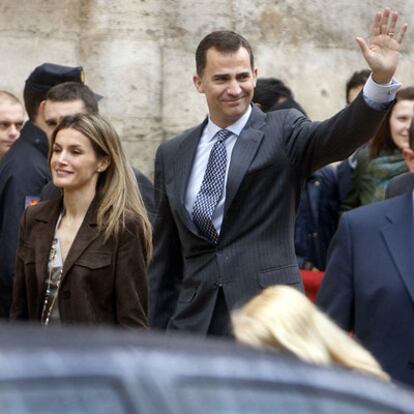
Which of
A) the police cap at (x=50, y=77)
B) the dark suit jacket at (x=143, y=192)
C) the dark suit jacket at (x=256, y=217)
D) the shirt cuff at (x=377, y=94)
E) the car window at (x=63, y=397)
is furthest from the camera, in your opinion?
the police cap at (x=50, y=77)

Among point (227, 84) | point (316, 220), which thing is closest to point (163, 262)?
point (227, 84)

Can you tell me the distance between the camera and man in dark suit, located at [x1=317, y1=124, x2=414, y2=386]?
5.31 meters

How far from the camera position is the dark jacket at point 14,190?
23.7 feet

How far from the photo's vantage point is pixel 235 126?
6480 mm

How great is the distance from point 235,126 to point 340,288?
133cm

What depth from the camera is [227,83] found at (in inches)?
259

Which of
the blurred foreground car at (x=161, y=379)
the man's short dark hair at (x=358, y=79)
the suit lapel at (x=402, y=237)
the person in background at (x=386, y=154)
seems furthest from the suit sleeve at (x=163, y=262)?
the blurred foreground car at (x=161, y=379)

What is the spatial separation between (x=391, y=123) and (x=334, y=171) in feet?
1.70

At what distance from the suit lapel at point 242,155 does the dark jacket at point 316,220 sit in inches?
77.5

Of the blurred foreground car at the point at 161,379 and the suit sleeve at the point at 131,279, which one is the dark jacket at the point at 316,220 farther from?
the blurred foreground car at the point at 161,379

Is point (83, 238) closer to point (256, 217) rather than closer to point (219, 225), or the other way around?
point (219, 225)

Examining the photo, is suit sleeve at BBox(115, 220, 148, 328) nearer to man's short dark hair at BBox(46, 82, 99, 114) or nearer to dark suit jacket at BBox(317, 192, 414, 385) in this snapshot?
dark suit jacket at BBox(317, 192, 414, 385)

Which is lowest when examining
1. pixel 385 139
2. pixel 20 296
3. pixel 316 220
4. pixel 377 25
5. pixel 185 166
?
pixel 20 296

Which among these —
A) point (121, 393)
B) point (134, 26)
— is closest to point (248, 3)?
point (134, 26)
